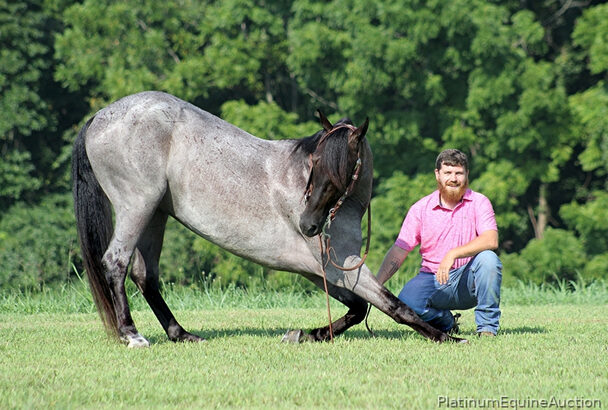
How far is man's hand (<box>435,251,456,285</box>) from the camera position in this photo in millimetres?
5465

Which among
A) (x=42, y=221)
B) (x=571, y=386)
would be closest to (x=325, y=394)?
(x=571, y=386)

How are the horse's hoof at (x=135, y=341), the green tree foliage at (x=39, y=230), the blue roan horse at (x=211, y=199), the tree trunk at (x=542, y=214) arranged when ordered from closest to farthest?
the horse's hoof at (x=135, y=341)
the blue roan horse at (x=211, y=199)
the green tree foliage at (x=39, y=230)
the tree trunk at (x=542, y=214)

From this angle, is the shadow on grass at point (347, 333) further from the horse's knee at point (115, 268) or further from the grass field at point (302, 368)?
the horse's knee at point (115, 268)

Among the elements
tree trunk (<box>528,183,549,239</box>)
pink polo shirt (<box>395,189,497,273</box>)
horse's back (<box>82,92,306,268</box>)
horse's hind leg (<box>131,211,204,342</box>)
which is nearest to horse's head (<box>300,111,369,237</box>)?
horse's back (<box>82,92,306,268</box>)

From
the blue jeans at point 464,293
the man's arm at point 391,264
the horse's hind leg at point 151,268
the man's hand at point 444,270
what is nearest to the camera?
the man's hand at point 444,270

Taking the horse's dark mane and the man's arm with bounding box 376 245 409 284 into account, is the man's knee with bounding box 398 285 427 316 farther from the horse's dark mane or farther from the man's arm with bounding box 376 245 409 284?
the horse's dark mane

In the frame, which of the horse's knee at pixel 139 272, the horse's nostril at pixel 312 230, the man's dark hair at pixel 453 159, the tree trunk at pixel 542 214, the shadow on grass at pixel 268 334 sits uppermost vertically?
the man's dark hair at pixel 453 159

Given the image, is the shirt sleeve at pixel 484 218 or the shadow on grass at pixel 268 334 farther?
the shadow on grass at pixel 268 334

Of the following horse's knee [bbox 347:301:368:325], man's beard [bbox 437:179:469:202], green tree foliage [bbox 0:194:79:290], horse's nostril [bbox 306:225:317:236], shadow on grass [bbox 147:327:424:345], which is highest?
man's beard [bbox 437:179:469:202]

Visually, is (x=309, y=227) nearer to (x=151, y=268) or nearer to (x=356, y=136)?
(x=356, y=136)

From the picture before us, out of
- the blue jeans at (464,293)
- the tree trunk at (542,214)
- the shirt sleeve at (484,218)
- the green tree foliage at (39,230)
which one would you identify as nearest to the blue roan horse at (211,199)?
the blue jeans at (464,293)

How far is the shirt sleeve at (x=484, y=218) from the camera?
225 inches

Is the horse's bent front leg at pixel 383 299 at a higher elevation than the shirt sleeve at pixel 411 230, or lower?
lower

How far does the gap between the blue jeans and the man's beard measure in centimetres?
43
